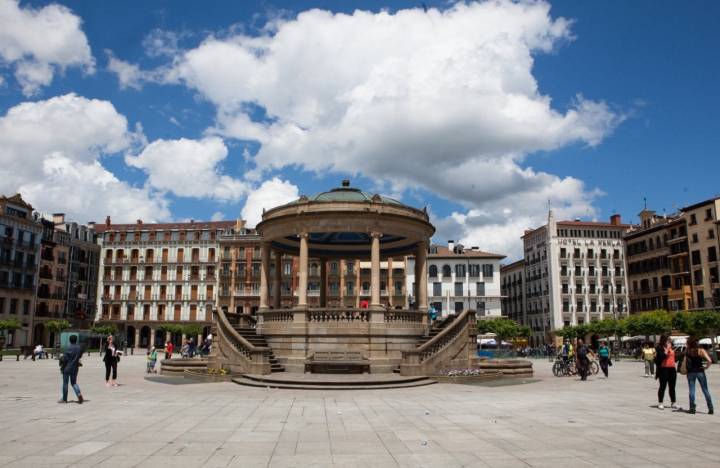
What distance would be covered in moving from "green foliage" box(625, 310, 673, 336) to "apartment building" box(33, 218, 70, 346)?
Result: 7940cm

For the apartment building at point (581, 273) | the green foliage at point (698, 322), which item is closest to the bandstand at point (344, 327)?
the green foliage at point (698, 322)

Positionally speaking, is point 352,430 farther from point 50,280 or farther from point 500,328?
point 50,280

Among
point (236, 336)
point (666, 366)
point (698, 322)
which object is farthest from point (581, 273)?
point (666, 366)

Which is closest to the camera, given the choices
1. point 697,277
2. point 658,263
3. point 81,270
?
point 697,277

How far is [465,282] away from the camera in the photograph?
94625mm

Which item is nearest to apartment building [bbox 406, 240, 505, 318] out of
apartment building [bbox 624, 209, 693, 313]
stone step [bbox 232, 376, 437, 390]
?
apartment building [bbox 624, 209, 693, 313]

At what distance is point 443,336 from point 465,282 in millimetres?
69082

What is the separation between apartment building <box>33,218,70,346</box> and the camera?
3391 inches

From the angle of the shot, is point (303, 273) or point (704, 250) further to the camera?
point (704, 250)

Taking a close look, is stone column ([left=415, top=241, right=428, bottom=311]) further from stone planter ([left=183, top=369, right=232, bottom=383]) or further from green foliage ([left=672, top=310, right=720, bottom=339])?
green foliage ([left=672, top=310, right=720, bottom=339])

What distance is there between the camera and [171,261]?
97625 mm

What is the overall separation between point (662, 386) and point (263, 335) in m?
19.9

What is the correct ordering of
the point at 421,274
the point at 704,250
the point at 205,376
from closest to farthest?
1. the point at 205,376
2. the point at 421,274
3. the point at 704,250

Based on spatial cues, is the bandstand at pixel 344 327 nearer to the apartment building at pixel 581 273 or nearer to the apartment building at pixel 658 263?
the apartment building at pixel 658 263
